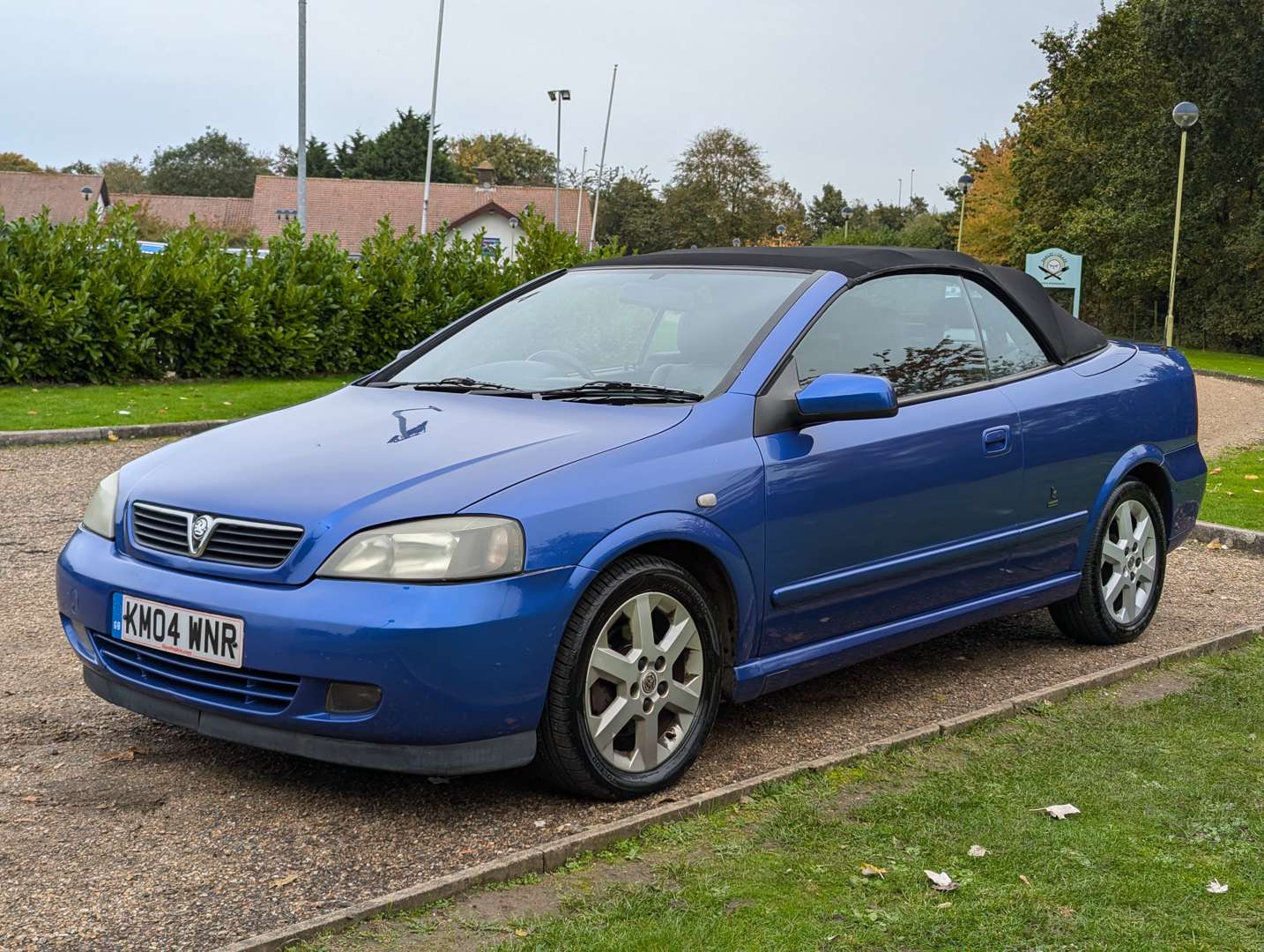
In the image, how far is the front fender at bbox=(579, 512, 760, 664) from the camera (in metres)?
3.76

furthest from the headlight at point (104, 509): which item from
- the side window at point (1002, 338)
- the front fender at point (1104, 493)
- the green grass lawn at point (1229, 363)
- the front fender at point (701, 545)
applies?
the green grass lawn at point (1229, 363)

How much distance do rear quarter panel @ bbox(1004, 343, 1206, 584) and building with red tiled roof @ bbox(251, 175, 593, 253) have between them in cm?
7085

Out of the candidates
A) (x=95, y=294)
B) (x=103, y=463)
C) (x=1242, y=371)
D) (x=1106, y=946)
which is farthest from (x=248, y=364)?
(x=1242, y=371)

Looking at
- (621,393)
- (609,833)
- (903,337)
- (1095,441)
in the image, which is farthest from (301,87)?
(609,833)

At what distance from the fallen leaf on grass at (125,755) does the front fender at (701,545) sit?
161 cm

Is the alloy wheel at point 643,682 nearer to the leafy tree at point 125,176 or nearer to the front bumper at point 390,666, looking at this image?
the front bumper at point 390,666

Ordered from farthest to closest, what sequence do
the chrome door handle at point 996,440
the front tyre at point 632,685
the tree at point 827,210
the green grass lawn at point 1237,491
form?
the tree at point 827,210, the green grass lawn at point 1237,491, the chrome door handle at point 996,440, the front tyre at point 632,685

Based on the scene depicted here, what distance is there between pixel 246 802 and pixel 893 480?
2283 millimetres

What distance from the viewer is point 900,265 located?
16.9 feet

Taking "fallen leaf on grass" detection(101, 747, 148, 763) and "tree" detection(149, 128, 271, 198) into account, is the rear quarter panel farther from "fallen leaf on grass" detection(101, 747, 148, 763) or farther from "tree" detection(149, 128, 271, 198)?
"tree" detection(149, 128, 271, 198)

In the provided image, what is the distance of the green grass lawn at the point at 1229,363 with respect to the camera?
30078mm

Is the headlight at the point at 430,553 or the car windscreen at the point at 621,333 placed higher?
the car windscreen at the point at 621,333

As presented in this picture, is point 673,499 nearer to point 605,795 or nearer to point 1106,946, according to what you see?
point 605,795

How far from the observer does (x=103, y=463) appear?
10.6 m
